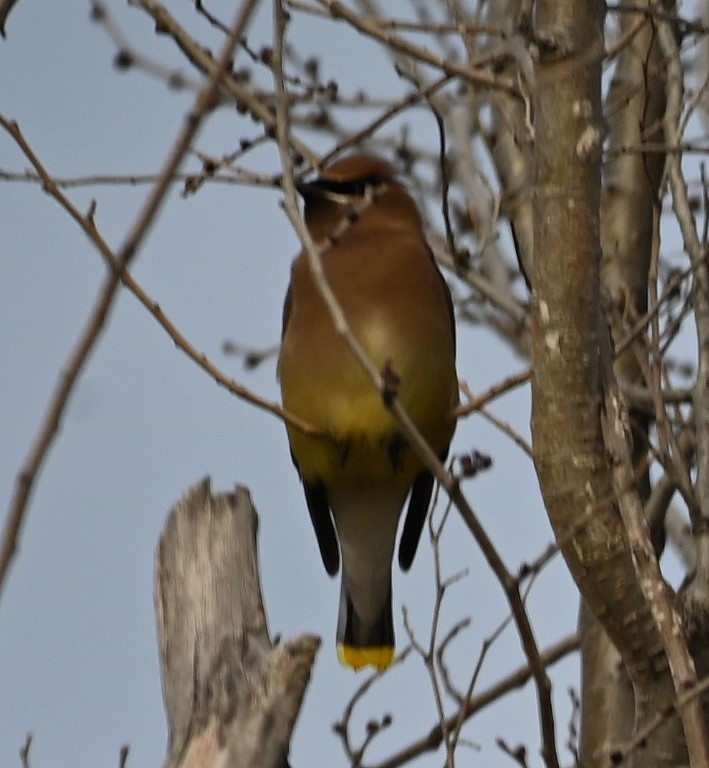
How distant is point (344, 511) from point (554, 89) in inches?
75.9

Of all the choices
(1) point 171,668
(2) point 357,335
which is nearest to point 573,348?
(1) point 171,668

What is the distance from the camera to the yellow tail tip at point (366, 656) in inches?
187

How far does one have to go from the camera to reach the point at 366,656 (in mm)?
4754

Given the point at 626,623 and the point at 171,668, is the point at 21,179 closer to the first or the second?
the point at 171,668

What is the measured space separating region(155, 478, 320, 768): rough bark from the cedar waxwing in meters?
0.97

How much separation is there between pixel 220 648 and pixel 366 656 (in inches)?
70.0

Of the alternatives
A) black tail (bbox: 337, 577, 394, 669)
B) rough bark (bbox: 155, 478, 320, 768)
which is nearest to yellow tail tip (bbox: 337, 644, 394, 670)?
black tail (bbox: 337, 577, 394, 669)

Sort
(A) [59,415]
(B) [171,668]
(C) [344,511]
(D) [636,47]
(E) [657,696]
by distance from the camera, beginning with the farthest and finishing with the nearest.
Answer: (D) [636,47] → (C) [344,511] → (E) [657,696] → (B) [171,668] → (A) [59,415]

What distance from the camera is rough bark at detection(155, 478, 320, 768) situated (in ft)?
9.40

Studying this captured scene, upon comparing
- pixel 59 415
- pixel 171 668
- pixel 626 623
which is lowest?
pixel 59 415

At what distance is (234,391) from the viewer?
312 centimetres

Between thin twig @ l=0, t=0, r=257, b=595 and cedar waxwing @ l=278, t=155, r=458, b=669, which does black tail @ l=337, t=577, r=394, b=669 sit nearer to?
cedar waxwing @ l=278, t=155, r=458, b=669

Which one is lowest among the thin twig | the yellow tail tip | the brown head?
the thin twig

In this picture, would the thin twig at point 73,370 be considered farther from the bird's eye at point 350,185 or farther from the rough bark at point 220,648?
the bird's eye at point 350,185
